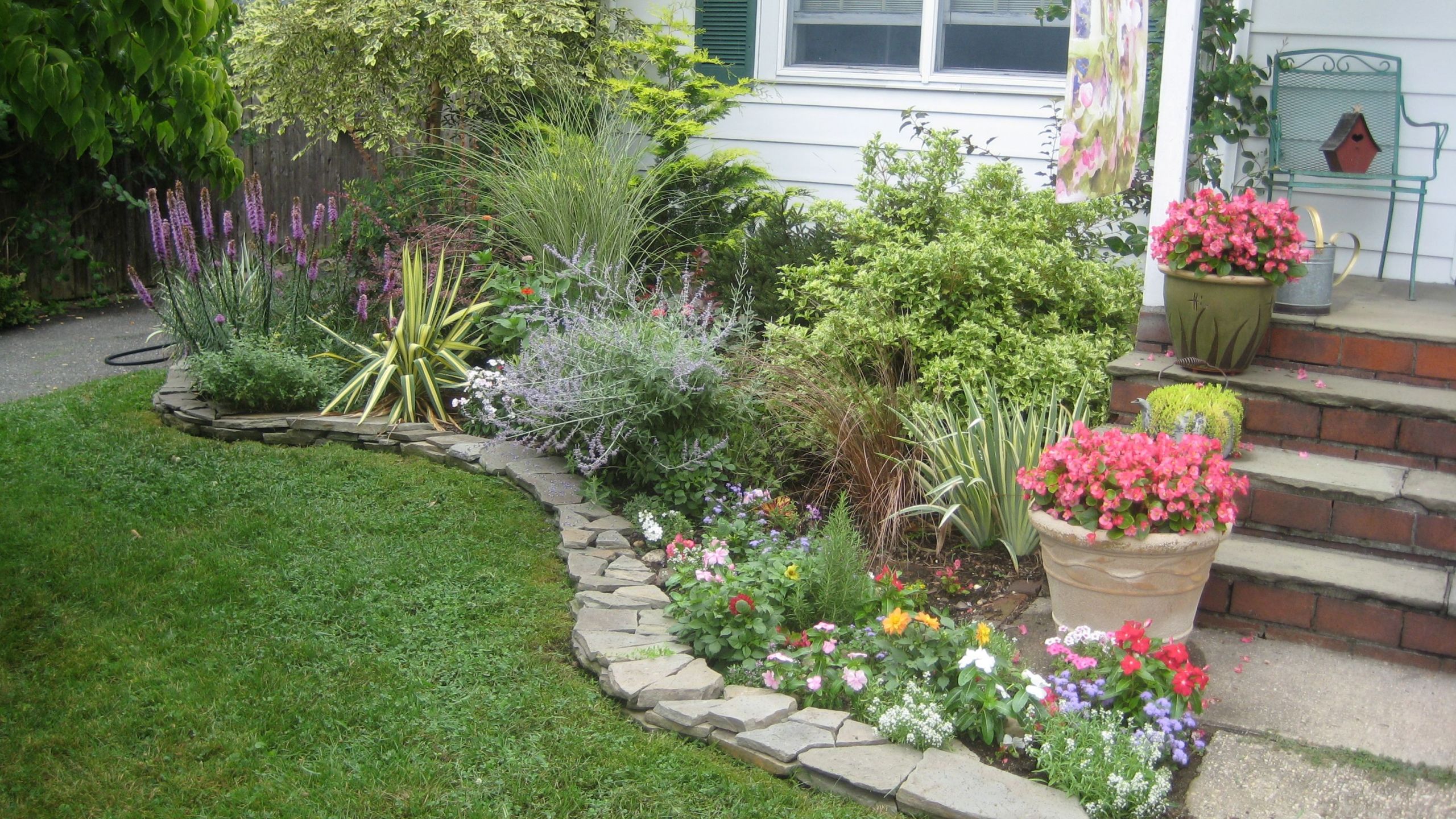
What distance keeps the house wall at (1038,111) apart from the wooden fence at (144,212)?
372 cm

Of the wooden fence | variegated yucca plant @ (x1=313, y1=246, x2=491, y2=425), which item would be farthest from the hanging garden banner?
the wooden fence

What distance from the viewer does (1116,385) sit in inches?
177

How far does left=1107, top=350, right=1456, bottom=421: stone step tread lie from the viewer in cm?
399

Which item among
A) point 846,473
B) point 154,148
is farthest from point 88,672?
point 846,473

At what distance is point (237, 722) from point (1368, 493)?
3.44 m

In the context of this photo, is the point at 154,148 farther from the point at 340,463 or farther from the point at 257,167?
the point at 257,167

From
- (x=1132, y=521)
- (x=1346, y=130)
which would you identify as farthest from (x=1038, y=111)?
(x=1132, y=521)

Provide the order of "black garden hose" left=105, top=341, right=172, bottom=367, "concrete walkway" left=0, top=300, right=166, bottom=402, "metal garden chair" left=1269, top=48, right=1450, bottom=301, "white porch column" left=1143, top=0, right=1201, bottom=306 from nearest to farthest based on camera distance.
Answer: "white porch column" left=1143, top=0, right=1201, bottom=306 → "metal garden chair" left=1269, top=48, right=1450, bottom=301 → "concrete walkway" left=0, top=300, right=166, bottom=402 → "black garden hose" left=105, top=341, right=172, bottom=367

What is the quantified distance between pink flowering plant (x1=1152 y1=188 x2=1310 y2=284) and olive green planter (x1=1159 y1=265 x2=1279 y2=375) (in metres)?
0.04

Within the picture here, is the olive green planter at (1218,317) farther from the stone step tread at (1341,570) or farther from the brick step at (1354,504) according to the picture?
the stone step tread at (1341,570)

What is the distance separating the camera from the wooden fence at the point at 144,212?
958 centimetres

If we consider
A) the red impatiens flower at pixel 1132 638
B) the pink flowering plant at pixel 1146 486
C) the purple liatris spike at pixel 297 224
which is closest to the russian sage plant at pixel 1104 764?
the red impatiens flower at pixel 1132 638

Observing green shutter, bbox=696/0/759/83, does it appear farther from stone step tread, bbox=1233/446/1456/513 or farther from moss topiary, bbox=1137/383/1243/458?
stone step tread, bbox=1233/446/1456/513

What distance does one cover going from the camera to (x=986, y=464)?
14.3ft
